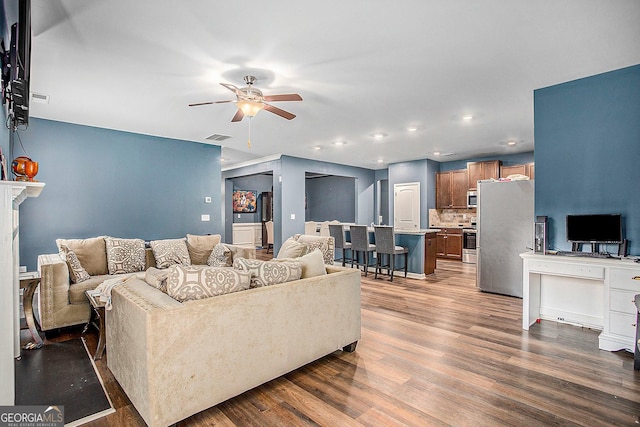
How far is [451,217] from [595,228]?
5.61 m

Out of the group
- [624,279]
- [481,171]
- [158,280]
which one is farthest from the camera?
[481,171]

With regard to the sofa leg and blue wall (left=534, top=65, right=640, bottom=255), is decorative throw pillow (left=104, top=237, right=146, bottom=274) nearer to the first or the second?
the sofa leg

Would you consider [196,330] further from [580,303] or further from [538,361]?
[580,303]

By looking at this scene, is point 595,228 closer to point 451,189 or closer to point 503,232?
point 503,232

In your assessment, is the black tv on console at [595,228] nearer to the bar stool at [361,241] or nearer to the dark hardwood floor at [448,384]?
the dark hardwood floor at [448,384]

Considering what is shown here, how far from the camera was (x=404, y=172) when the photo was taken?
8797 millimetres

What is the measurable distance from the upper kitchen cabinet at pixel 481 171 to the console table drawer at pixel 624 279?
16.6ft

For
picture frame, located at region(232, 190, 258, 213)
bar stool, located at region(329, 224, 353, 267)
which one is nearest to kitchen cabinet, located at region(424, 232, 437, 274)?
bar stool, located at region(329, 224, 353, 267)

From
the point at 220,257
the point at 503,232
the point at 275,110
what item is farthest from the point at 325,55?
the point at 503,232

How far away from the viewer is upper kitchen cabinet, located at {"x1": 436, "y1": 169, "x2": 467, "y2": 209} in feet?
27.0

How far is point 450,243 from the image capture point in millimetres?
8312

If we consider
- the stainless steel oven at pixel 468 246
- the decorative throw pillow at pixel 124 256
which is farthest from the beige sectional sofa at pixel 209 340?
the stainless steel oven at pixel 468 246

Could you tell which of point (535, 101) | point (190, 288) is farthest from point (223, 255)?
point (535, 101)

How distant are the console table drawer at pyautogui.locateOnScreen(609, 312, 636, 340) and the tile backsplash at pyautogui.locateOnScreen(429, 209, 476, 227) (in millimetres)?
5554
